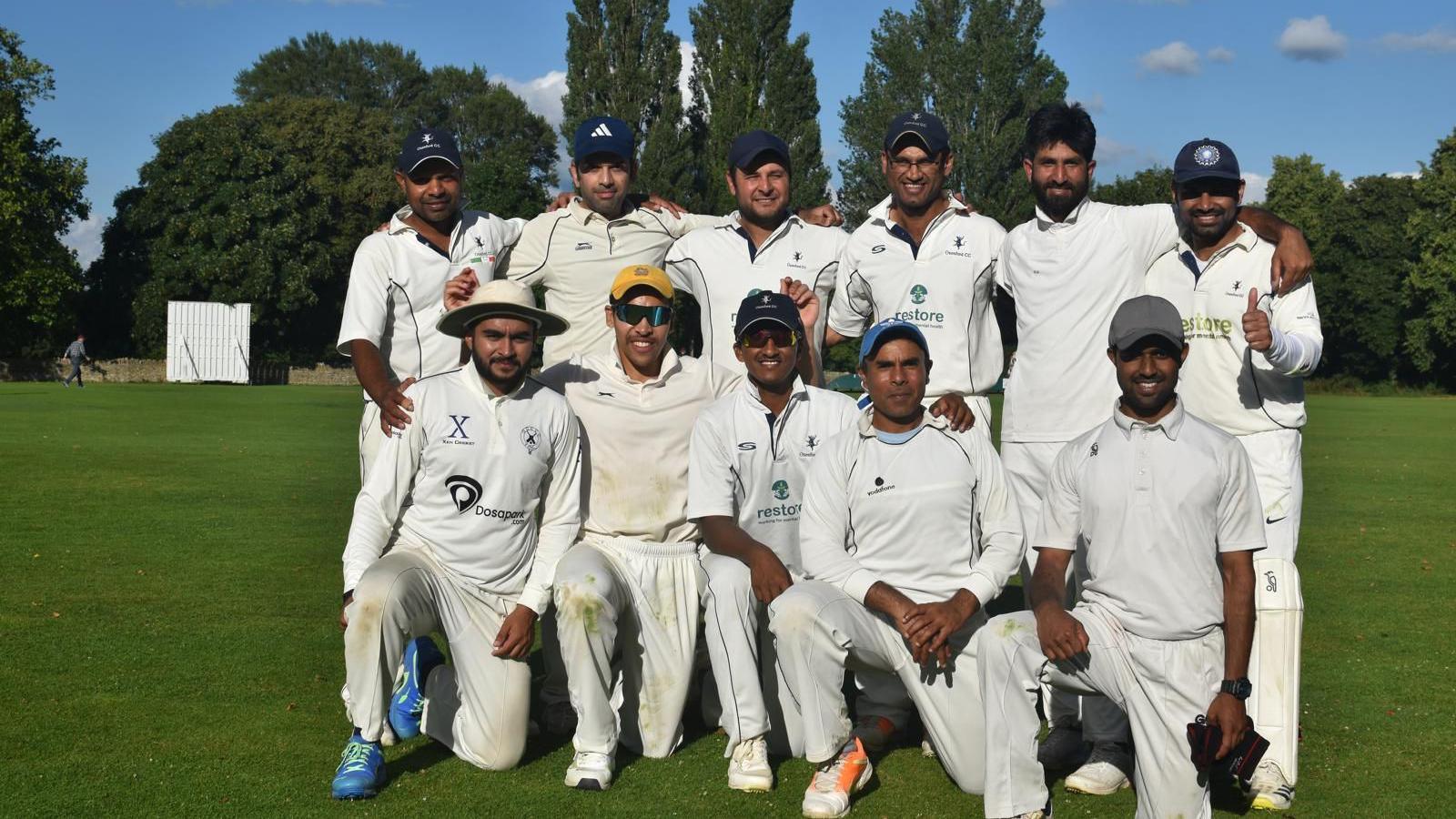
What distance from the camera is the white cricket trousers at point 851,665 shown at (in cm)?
519

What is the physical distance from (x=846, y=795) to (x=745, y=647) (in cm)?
77

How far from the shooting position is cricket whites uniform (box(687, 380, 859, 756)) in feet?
18.5

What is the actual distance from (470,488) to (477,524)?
0.17m

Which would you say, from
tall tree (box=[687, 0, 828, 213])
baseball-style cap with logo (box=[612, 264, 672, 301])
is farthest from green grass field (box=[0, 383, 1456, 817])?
tall tree (box=[687, 0, 828, 213])

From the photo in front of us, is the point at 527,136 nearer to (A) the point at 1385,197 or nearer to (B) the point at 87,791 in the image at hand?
(A) the point at 1385,197

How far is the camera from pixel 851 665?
5.42 meters

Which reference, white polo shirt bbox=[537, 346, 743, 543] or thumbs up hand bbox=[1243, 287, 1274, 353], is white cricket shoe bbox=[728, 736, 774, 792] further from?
thumbs up hand bbox=[1243, 287, 1274, 353]

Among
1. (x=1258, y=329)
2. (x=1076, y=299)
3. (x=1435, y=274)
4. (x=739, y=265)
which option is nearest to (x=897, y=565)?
(x=1076, y=299)

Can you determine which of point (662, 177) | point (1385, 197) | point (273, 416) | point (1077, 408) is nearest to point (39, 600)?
point (1077, 408)

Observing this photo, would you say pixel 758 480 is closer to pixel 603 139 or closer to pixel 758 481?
pixel 758 481

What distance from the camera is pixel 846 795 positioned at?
502cm

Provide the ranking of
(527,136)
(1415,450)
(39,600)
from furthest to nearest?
(527,136) → (1415,450) → (39,600)

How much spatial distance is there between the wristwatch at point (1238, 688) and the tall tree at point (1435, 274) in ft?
209

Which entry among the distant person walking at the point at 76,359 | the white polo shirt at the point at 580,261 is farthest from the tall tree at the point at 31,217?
the white polo shirt at the point at 580,261
